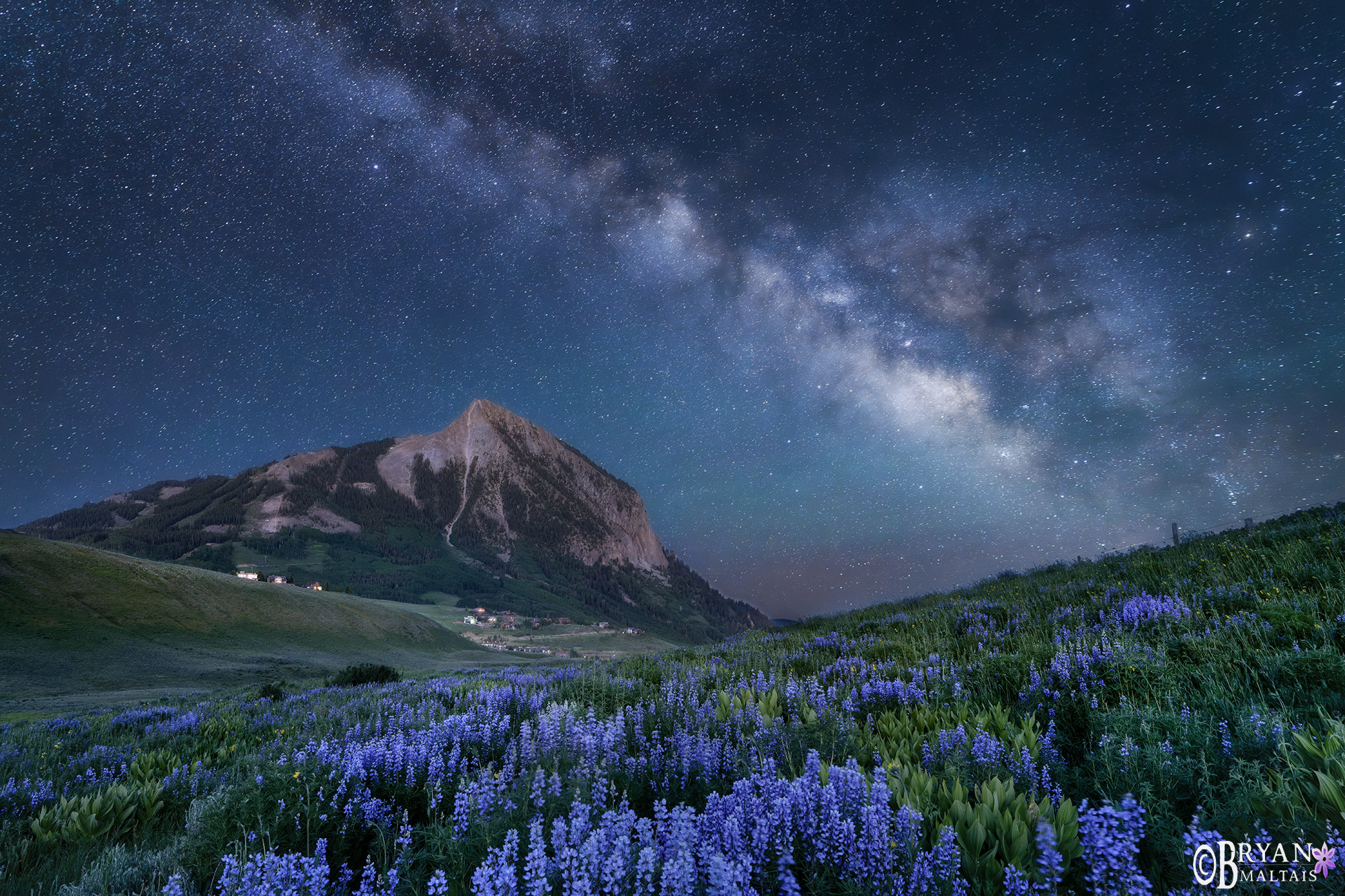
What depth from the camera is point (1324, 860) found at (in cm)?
230

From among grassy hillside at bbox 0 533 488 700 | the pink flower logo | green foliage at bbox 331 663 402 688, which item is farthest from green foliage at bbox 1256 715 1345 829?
grassy hillside at bbox 0 533 488 700

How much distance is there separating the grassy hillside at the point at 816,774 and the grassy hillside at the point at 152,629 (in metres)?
26.5

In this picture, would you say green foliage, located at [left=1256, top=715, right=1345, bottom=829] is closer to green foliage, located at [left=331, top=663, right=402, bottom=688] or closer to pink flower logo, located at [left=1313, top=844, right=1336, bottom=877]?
pink flower logo, located at [left=1313, top=844, right=1336, bottom=877]

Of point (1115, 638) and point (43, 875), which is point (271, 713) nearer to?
point (43, 875)

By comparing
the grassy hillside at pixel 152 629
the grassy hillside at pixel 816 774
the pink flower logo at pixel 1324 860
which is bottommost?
the grassy hillside at pixel 152 629

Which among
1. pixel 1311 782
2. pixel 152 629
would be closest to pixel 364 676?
pixel 1311 782

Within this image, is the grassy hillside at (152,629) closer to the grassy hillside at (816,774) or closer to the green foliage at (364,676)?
the green foliage at (364,676)

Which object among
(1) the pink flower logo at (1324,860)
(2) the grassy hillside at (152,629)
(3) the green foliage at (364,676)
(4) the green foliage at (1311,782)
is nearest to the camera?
(1) the pink flower logo at (1324,860)

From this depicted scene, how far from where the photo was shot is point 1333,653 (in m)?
5.05

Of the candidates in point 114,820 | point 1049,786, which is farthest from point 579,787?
point 114,820

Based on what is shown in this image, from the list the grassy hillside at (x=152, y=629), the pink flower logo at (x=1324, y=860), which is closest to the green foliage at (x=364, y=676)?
the grassy hillside at (x=152, y=629)

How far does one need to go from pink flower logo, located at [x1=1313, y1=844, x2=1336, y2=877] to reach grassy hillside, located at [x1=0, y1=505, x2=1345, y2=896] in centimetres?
4

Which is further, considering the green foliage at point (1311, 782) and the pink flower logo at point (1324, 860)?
the green foliage at point (1311, 782)

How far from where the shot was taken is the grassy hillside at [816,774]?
270 cm
